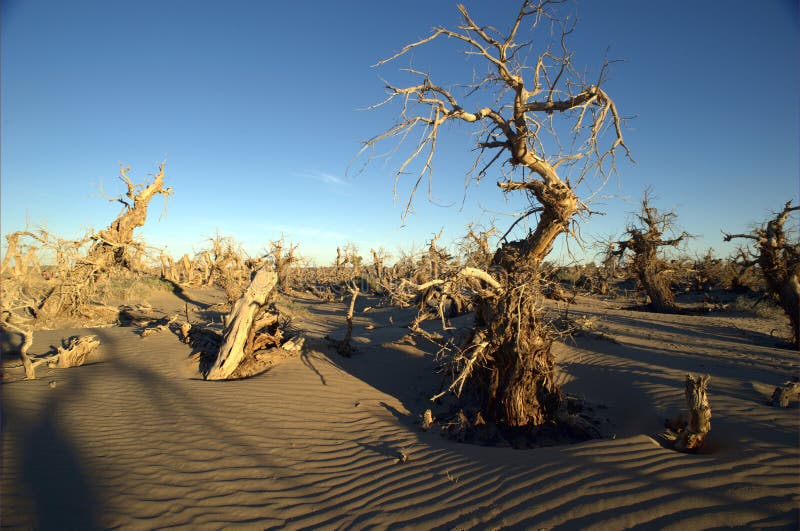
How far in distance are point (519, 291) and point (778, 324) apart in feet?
40.3

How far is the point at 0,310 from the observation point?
19.5ft

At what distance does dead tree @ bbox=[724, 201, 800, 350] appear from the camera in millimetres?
9258

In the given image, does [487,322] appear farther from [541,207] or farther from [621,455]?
[621,455]

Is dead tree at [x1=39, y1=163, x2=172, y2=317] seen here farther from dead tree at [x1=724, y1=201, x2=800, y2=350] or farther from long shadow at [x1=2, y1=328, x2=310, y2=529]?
dead tree at [x1=724, y1=201, x2=800, y2=350]

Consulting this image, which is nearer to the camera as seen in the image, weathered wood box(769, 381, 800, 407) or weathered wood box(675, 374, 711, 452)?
weathered wood box(675, 374, 711, 452)

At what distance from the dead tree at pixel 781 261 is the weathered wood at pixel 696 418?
804cm

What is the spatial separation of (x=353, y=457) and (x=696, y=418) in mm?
3427

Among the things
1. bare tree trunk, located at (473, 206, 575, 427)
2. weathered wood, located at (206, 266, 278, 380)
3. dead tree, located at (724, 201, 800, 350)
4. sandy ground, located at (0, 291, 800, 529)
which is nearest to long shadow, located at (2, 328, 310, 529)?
sandy ground, located at (0, 291, 800, 529)

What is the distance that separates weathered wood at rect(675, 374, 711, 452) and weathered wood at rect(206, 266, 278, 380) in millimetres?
6645

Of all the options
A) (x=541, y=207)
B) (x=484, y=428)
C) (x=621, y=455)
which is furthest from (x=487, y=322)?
(x=621, y=455)

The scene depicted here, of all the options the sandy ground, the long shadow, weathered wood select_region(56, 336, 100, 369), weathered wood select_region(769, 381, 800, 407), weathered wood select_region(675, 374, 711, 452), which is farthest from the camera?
weathered wood select_region(56, 336, 100, 369)

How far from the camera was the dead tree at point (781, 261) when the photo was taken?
9258 millimetres

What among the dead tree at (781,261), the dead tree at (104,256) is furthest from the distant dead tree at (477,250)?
the dead tree at (104,256)

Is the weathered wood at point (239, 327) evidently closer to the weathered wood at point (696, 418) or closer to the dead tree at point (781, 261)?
the weathered wood at point (696, 418)
